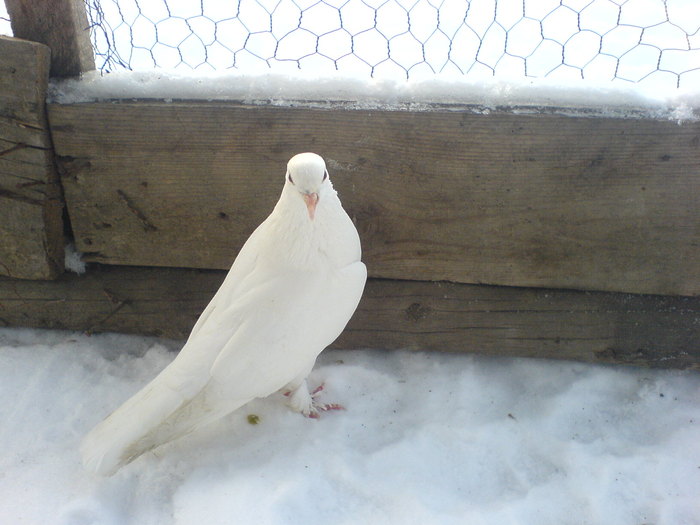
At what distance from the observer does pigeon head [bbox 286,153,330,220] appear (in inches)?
48.6

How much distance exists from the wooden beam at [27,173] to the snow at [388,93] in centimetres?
Result: 7

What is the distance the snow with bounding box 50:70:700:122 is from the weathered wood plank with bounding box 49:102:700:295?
4cm

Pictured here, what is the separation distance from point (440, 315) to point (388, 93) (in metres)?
0.68

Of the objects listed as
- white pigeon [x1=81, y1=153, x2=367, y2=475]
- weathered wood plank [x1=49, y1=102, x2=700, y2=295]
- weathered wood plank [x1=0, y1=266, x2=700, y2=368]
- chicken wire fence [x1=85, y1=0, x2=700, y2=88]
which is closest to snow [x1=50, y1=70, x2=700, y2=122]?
weathered wood plank [x1=49, y1=102, x2=700, y2=295]

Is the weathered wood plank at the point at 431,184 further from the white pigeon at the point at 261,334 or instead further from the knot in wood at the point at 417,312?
the white pigeon at the point at 261,334

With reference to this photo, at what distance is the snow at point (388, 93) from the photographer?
60.7 inches

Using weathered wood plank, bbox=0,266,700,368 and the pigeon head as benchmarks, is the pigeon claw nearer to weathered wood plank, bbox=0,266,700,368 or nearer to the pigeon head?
weathered wood plank, bbox=0,266,700,368

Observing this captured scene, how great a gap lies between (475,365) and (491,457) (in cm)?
36

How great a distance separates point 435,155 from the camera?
1590 mm

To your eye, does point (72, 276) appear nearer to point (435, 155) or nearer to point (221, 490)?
point (221, 490)

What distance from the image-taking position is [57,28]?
160 cm

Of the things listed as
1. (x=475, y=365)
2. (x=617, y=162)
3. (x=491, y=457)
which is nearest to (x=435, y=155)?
(x=617, y=162)

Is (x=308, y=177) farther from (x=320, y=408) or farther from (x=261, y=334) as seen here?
(x=320, y=408)

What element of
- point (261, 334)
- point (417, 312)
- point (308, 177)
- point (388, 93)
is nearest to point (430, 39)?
point (388, 93)
